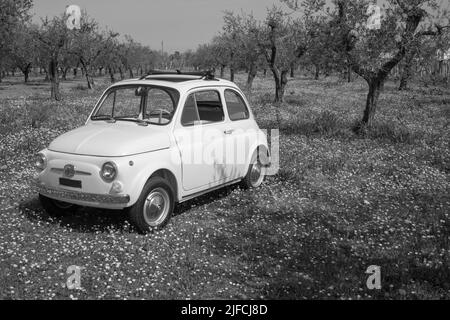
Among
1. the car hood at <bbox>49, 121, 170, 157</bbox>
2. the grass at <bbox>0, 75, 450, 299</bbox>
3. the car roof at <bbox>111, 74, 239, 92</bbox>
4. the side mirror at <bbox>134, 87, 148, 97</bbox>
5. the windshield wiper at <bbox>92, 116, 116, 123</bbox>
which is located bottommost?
the grass at <bbox>0, 75, 450, 299</bbox>

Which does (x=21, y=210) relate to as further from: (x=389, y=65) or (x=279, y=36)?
(x=279, y=36)

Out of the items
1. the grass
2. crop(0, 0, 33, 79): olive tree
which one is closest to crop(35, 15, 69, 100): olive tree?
crop(0, 0, 33, 79): olive tree

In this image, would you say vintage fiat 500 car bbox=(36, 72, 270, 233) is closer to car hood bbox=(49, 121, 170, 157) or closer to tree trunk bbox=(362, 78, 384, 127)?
car hood bbox=(49, 121, 170, 157)

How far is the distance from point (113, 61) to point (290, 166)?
184 ft

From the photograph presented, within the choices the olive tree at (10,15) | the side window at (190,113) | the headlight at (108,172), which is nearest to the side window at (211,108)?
the side window at (190,113)

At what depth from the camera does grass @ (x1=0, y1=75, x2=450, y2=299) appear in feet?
17.4

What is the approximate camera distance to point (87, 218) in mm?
7359

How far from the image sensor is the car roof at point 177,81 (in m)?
7.56

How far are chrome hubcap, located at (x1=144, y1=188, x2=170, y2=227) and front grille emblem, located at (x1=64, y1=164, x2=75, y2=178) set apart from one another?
115 cm

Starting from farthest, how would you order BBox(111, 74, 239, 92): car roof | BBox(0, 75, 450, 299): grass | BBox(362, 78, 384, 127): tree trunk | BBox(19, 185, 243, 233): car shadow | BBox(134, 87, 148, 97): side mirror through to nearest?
BBox(362, 78, 384, 127): tree trunk < BBox(134, 87, 148, 97): side mirror < BBox(111, 74, 239, 92): car roof < BBox(19, 185, 243, 233): car shadow < BBox(0, 75, 450, 299): grass

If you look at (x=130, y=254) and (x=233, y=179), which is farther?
(x=233, y=179)
